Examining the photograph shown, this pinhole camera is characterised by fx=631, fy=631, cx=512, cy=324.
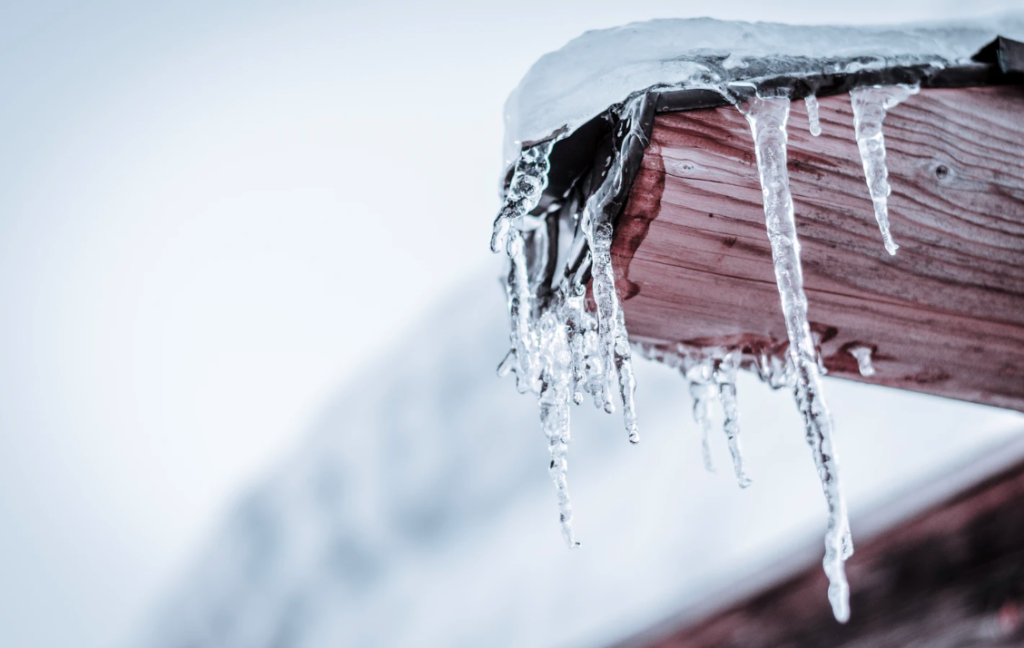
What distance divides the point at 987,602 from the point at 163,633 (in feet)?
17.3

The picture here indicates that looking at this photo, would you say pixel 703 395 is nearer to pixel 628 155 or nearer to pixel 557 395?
pixel 557 395

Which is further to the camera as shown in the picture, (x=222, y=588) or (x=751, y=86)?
(x=222, y=588)

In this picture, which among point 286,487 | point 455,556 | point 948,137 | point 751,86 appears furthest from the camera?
point 286,487

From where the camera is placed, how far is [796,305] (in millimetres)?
717

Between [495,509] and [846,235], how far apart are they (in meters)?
3.12

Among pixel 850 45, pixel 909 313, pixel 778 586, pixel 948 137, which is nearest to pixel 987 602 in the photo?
pixel 778 586

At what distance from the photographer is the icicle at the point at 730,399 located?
0.94m

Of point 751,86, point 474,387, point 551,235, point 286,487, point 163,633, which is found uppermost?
point 751,86

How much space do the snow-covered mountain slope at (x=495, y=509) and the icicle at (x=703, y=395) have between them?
0.79 m

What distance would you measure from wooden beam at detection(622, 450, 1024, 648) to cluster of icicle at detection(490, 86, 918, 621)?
1.08 metres

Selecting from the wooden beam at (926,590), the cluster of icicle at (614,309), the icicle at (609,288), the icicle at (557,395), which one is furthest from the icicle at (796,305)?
the wooden beam at (926,590)

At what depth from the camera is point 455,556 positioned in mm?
3553

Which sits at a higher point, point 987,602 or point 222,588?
point 987,602

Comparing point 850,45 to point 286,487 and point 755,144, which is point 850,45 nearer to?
point 755,144
